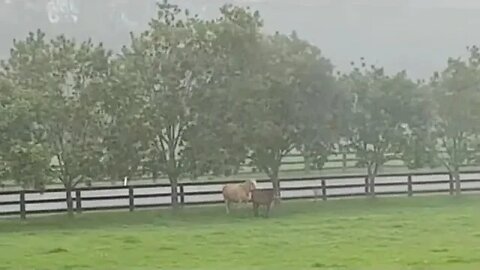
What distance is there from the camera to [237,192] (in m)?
16.4

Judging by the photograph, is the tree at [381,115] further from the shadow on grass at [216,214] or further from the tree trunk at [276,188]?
the tree trunk at [276,188]

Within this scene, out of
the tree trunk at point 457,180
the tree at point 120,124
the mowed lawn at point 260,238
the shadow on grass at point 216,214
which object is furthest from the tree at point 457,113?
the tree at point 120,124

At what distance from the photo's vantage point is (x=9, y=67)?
54.5 feet

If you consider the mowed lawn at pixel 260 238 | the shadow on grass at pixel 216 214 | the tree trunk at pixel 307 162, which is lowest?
the mowed lawn at pixel 260 238

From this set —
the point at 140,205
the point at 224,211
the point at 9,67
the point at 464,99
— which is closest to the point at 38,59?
the point at 9,67

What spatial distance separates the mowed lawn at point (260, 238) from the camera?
30.2 feet

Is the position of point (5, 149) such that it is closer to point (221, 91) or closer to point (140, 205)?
point (140, 205)

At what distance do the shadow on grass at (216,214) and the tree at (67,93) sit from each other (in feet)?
2.66

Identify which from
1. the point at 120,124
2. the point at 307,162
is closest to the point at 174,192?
the point at 120,124

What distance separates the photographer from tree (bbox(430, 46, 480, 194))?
1909 cm

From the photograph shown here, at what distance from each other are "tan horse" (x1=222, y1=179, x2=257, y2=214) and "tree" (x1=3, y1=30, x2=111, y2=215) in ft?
8.00

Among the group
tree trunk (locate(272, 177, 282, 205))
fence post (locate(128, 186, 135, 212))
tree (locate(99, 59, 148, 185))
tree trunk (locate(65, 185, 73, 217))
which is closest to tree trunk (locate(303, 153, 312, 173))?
tree trunk (locate(272, 177, 282, 205))

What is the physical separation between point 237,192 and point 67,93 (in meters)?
3.67

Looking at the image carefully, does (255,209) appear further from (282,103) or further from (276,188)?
(282,103)
